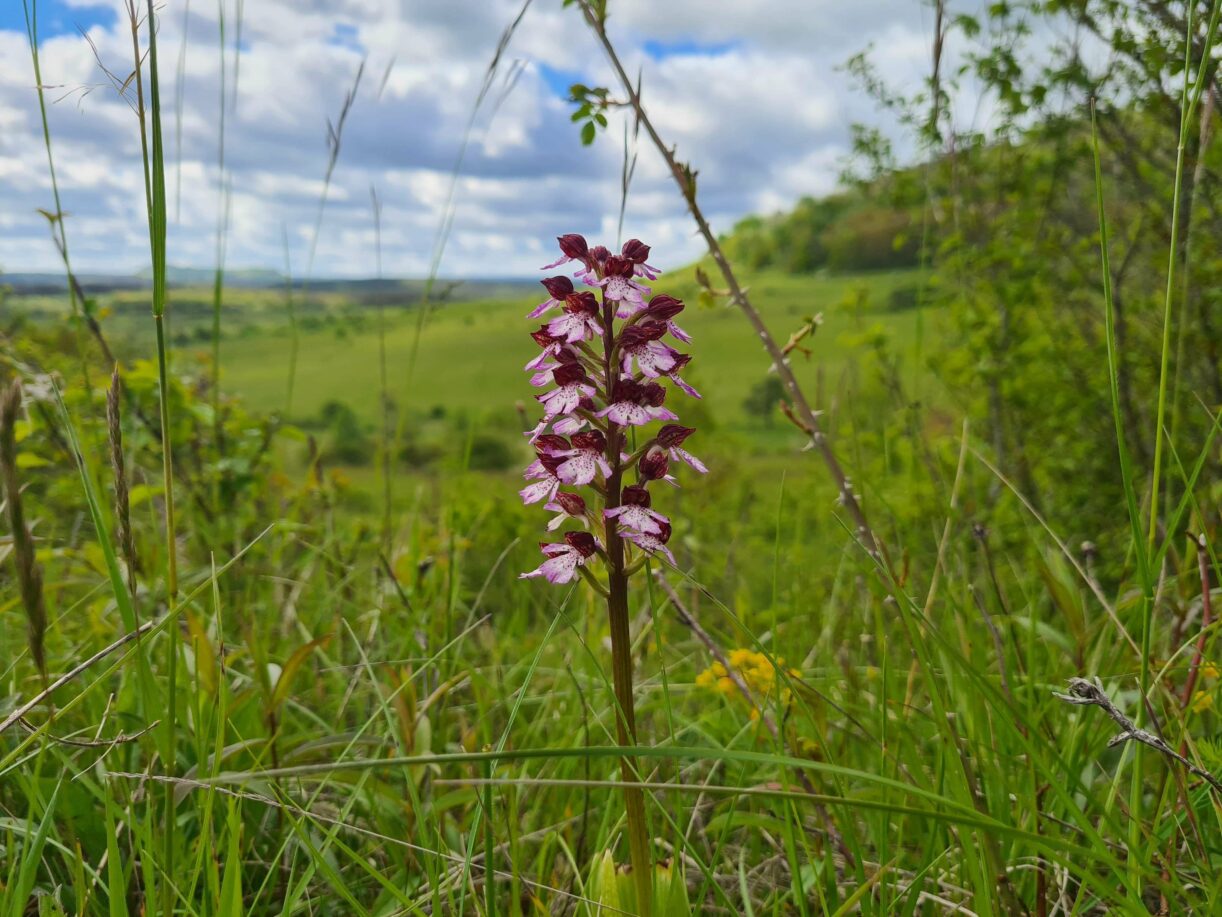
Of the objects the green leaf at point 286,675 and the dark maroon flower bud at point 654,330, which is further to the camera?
the green leaf at point 286,675

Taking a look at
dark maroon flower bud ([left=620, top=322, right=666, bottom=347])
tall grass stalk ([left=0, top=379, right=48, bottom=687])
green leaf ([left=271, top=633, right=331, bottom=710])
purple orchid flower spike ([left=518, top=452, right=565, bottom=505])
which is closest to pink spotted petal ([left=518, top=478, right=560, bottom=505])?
purple orchid flower spike ([left=518, top=452, right=565, bottom=505])

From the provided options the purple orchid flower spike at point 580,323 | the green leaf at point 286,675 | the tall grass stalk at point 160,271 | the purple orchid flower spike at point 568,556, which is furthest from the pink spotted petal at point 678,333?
the green leaf at point 286,675

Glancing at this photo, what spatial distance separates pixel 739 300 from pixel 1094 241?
14.2 ft

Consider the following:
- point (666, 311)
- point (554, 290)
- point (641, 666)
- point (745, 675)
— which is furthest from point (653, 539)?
point (641, 666)

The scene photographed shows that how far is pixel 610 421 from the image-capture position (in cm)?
128

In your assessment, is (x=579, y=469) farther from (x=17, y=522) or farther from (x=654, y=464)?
(x=17, y=522)

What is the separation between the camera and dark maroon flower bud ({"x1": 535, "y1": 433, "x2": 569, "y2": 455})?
140 cm

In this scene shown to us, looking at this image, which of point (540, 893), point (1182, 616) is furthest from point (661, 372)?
point (1182, 616)

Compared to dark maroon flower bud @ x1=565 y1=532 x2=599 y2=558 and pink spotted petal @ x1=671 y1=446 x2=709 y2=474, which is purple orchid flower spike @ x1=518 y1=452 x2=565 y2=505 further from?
pink spotted petal @ x1=671 y1=446 x2=709 y2=474

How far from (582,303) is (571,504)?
12.5 inches

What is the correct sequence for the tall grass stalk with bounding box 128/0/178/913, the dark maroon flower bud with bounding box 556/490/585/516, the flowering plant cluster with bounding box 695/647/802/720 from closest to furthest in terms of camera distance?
1. the tall grass stalk with bounding box 128/0/178/913
2. the dark maroon flower bud with bounding box 556/490/585/516
3. the flowering plant cluster with bounding box 695/647/802/720

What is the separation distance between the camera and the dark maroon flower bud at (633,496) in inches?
50.9

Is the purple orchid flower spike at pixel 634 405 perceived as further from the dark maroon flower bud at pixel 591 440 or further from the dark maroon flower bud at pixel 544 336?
the dark maroon flower bud at pixel 544 336

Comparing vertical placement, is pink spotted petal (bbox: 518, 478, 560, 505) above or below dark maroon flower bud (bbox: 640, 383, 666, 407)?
below
